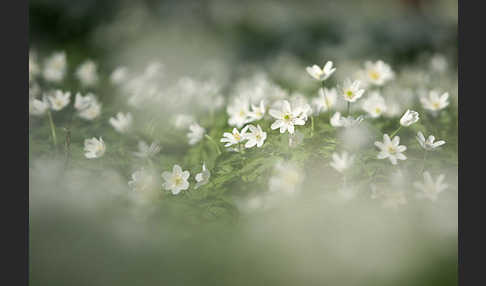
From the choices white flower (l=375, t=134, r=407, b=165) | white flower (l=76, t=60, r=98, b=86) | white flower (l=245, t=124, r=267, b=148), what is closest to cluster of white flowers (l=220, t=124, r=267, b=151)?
white flower (l=245, t=124, r=267, b=148)

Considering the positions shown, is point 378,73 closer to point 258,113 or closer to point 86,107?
point 258,113

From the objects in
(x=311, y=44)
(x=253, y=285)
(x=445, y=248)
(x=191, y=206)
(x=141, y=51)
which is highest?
(x=311, y=44)

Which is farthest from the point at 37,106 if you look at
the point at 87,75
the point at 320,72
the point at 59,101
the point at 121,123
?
the point at 320,72

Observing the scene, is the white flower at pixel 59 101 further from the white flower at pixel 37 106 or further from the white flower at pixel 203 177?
the white flower at pixel 203 177

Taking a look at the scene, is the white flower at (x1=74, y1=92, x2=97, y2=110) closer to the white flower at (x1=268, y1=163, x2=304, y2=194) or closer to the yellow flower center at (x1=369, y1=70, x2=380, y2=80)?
the white flower at (x1=268, y1=163, x2=304, y2=194)

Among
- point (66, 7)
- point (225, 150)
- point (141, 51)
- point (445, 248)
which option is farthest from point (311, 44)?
point (445, 248)

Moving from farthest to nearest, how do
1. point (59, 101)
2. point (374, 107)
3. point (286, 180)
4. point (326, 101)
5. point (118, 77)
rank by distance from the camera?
point (118, 77)
point (59, 101)
point (374, 107)
point (326, 101)
point (286, 180)

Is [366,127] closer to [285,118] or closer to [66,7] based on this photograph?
[285,118]
